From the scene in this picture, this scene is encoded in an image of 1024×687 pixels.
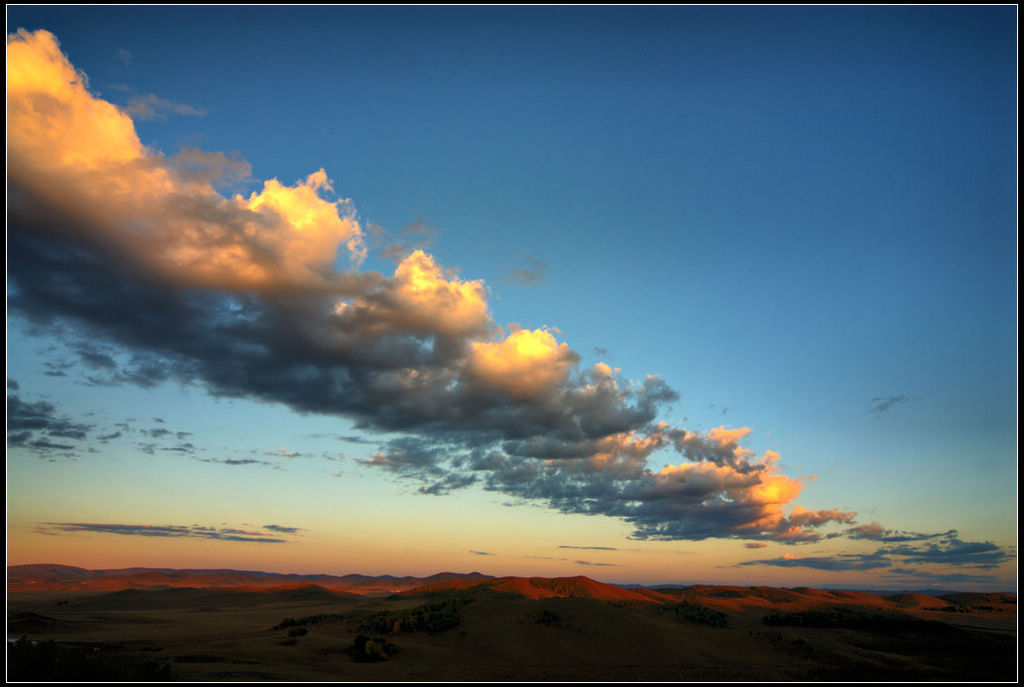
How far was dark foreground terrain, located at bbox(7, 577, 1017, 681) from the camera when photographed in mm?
22719

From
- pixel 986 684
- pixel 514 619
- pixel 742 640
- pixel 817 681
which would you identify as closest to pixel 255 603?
pixel 514 619

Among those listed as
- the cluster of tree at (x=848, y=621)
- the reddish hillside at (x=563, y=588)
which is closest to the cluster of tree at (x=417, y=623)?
the reddish hillside at (x=563, y=588)

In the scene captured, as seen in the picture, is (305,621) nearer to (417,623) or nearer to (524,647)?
(417,623)

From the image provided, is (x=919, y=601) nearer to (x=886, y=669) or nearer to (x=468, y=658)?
(x=886, y=669)

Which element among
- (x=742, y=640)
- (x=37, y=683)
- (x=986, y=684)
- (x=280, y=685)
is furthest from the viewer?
(x=742, y=640)

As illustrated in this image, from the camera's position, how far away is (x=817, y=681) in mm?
24375

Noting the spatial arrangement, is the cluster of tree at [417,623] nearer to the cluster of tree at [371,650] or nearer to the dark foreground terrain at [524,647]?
the dark foreground terrain at [524,647]

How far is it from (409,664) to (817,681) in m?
17.3

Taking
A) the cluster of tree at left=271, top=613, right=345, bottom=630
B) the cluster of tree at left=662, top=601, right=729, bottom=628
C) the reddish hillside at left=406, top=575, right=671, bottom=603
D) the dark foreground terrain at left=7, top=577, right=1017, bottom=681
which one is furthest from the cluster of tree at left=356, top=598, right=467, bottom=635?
the reddish hillside at left=406, top=575, right=671, bottom=603

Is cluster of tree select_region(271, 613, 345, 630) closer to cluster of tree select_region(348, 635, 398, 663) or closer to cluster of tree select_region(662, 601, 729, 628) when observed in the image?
cluster of tree select_region(348, 635, 398, 663)

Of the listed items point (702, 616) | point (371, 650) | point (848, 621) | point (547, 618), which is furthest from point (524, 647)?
point (848, 621)

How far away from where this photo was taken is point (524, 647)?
2936 centimetres

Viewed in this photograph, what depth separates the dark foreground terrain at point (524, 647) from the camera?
894 inches

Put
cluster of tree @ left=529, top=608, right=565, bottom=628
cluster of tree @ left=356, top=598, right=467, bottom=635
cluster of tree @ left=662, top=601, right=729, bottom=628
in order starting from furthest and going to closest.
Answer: cluster of tree @ left=662, top=601, right=729, bottom=628 → cluster of tree @ left=529, top=608, right=565, bottom=628 → cluster of tree @ left=356, top=598, right=467, bottom=635
